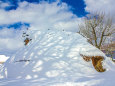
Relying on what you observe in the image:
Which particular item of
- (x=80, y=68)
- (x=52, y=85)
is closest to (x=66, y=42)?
(x=80, y=68)

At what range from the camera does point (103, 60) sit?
226 inches

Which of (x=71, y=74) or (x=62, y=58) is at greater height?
(x=62, y=58)

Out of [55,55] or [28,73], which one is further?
[55,55]

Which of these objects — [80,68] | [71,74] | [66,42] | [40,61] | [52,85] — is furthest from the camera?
[66,42]

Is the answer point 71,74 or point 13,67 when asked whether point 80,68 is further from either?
point 13,67

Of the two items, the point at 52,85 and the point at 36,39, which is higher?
the point at 36,39

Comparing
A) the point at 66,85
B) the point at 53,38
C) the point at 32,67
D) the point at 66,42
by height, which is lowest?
the point at 66,85

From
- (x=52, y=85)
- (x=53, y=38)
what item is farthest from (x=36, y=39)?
(x=52, y=85)

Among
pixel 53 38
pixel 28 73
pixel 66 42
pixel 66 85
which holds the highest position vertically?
pixel 53 38

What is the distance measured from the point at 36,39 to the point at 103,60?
5.39 m

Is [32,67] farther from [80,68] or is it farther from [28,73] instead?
[80,68]

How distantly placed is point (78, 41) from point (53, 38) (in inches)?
80.3

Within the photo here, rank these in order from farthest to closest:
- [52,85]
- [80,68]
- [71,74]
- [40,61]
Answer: [40,61], [80,68], [71,74], [52,85]

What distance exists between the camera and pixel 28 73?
4.90 m
